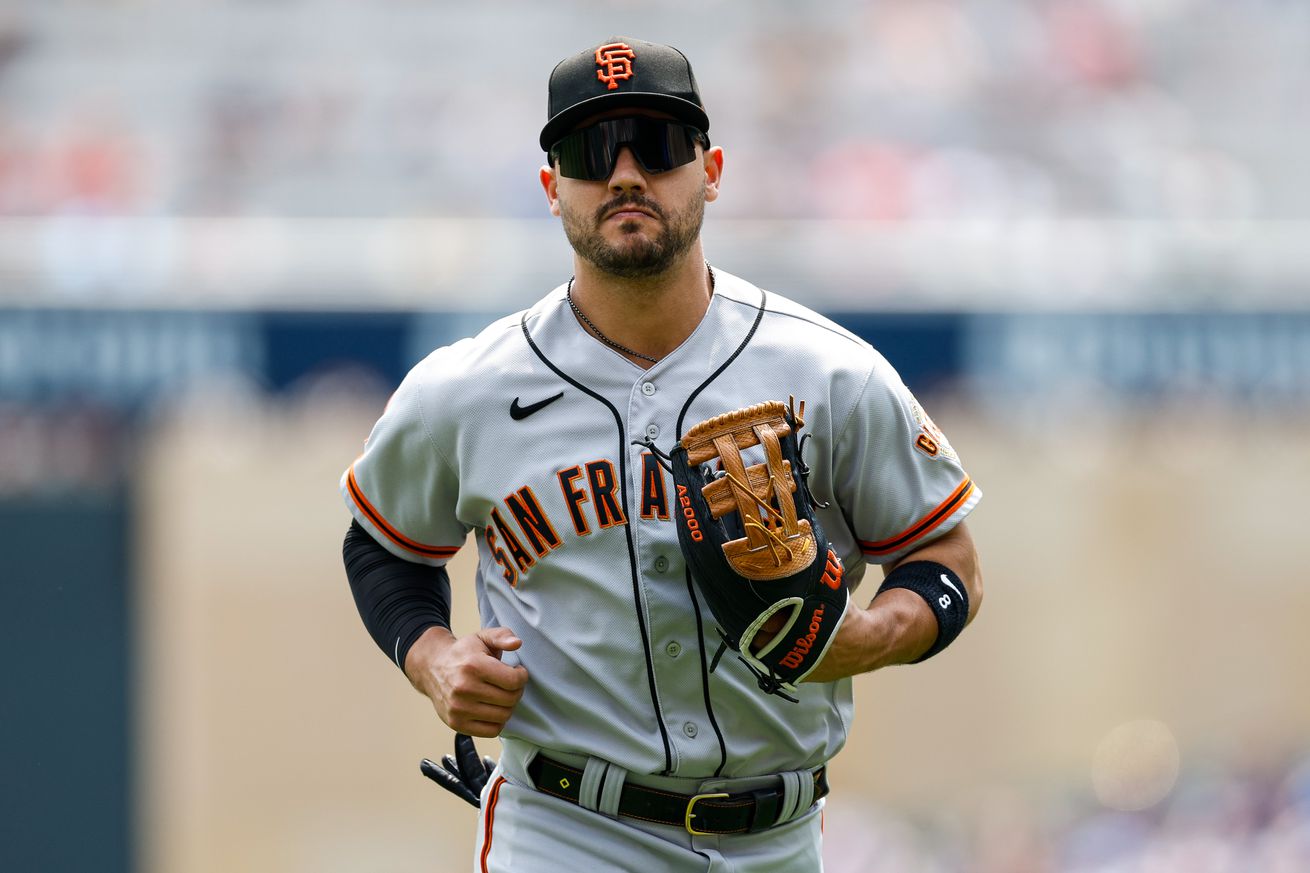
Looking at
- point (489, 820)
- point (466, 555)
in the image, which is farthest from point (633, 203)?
point (466, 555)

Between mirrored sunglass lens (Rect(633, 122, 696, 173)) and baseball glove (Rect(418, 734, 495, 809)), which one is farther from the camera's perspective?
baseball glove (Rect(418, 734, 495, 809))

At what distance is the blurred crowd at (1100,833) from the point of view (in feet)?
29.5

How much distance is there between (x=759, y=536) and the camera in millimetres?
2410

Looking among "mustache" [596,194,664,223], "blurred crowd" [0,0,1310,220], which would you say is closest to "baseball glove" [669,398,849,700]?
"mustache" [596,194,664,223]

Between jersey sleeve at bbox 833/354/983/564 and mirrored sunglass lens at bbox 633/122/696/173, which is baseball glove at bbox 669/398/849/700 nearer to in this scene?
jersey sleeve at bbox 833/354/983/564

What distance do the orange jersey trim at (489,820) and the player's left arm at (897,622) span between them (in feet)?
1.99

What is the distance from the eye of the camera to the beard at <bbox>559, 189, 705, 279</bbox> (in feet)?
8.71

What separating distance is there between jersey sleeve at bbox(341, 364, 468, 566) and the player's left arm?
0.66 meters

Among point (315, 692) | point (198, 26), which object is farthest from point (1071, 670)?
point (198, 26)

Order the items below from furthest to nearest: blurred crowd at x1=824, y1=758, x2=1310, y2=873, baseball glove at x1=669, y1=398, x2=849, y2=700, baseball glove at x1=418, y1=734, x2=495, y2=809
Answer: blurred crowd at x1=824, y1=758, x2=1310, y2=873, baseball glove at x1=418, y1=734, x2=495, y2=809, baseball glove at x1=669, y1=398, x2=849, y2=700

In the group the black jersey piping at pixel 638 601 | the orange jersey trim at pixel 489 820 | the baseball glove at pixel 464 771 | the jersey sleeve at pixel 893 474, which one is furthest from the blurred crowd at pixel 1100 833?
the black jersey piping at pixel 638 601

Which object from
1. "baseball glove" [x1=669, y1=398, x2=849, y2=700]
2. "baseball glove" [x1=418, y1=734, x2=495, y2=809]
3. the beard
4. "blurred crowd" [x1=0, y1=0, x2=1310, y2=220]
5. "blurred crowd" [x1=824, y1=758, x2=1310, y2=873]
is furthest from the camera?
"blurred crowd" [x1=0, y1=0, x2=1310, y2=220]

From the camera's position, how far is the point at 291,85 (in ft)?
37.1

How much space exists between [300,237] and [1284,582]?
5.55 meters
